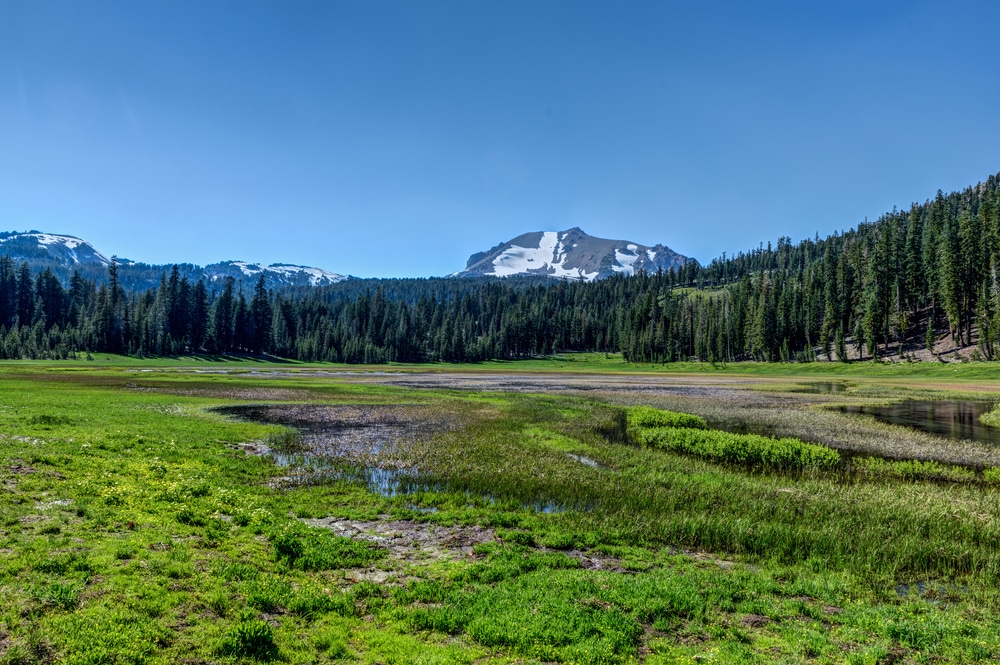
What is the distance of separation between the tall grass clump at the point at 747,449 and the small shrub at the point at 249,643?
24.1m

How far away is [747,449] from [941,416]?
29985mm

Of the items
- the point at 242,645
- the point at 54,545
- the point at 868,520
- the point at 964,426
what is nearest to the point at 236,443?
the point at 54,545

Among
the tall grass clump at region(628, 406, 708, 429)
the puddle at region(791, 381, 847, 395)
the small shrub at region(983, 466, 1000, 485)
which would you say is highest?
the tall grass clump at region(628, 406, 708, 429)

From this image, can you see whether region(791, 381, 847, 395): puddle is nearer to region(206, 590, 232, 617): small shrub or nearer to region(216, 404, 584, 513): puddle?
region(216, 404, 584, 513): puddle

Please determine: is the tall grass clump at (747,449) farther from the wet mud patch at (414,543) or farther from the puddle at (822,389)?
the puddle at (822,389)

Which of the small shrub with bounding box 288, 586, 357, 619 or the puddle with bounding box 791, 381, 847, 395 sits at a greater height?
the small shrub with bounding box 288, 586, 357, 619

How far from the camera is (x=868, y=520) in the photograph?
55.2ft

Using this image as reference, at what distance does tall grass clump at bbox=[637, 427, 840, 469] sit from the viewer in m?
26.1

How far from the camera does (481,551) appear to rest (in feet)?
45.6

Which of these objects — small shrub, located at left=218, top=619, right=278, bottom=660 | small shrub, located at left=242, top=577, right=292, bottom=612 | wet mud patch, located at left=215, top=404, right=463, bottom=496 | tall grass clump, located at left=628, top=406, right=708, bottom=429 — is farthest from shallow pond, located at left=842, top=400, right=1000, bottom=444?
small shrub, located at left=218, top=619, right=278, bottom=660

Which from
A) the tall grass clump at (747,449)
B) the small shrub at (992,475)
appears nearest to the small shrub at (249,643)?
the tall grass clump at (747,449)

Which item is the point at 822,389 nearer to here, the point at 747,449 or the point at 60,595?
the point at 747,449

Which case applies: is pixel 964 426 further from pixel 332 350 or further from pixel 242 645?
pixel 332 350

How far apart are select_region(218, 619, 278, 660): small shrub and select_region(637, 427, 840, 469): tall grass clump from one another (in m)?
24.1
